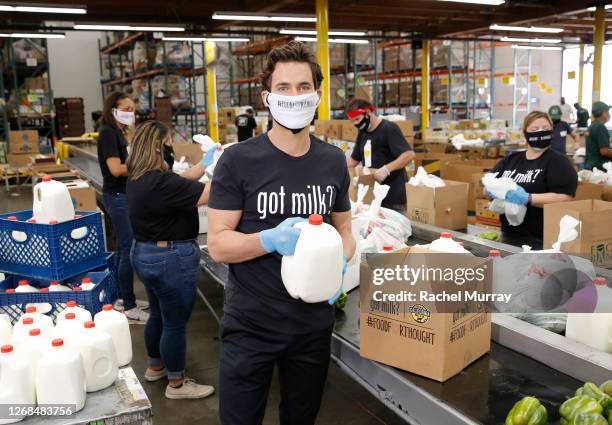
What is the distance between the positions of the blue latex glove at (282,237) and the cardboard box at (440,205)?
2.12 metres

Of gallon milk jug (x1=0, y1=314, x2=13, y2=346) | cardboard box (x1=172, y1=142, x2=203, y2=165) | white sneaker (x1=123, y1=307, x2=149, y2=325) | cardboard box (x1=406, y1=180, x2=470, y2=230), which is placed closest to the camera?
gallon milk jug (x1=0, y1=314, x2=13, y2=346)

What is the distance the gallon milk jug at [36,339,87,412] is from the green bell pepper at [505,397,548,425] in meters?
1.23

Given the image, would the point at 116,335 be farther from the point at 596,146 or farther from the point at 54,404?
the point at 596,146

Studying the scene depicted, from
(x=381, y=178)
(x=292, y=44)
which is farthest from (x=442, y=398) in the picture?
(x=381, y=178)

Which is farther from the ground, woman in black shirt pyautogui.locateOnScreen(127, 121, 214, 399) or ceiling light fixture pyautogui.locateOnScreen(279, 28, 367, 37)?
ceiling light fixture pyautogui.locateOnScreen(279, 28, 367, 37)

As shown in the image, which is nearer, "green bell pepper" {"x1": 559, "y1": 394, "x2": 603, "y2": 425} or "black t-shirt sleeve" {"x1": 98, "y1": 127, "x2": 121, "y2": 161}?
"green bell pepper" {"x1": 559, "y1": 394, "x2": 603, "y2": 425}

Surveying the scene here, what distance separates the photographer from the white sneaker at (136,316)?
4.57 metres

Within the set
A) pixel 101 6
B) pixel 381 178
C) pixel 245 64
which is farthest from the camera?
pixel 245 64

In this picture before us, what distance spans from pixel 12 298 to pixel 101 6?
947 centimetres

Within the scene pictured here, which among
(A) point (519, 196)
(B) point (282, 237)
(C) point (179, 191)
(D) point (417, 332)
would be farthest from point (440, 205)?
(B) point (282, 237)

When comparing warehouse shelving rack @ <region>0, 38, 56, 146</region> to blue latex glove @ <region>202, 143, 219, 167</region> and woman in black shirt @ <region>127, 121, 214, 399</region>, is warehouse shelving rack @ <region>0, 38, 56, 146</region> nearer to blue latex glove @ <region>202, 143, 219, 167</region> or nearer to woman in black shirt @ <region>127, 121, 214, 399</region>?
blue latex glove @ <region>202, 143, 219, 167</region>

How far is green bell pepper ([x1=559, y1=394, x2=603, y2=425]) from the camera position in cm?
133

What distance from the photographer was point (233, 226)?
5.53 feet

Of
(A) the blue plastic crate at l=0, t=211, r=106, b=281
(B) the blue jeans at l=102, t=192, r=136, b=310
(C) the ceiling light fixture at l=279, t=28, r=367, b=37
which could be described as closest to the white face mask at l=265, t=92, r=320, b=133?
(A) the blue plastic crate at l=0, t=211, r=106, b=281
